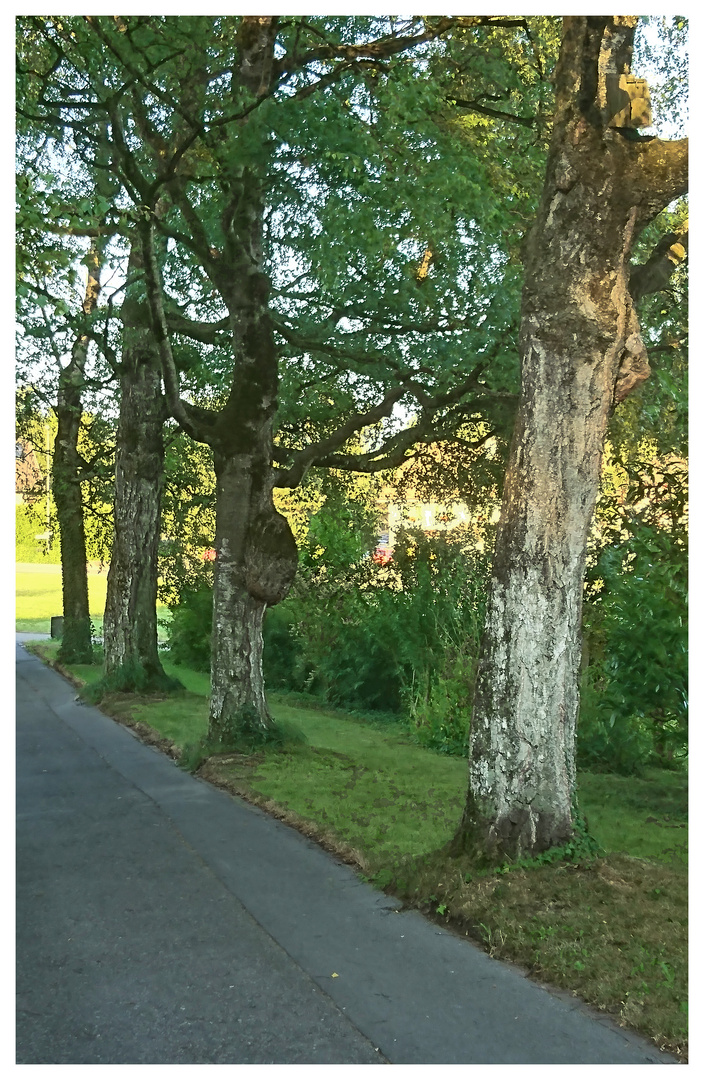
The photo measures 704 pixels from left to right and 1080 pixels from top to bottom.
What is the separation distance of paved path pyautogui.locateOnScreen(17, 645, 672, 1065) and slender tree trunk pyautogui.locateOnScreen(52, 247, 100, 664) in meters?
6.39

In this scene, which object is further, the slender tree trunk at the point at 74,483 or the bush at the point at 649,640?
the slender tree trunk at the point at 74,483

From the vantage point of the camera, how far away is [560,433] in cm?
593

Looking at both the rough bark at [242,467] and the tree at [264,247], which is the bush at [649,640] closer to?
the tree at [264,247]

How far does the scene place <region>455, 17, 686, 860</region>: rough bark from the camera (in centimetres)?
587

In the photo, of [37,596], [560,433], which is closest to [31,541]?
[37,596]

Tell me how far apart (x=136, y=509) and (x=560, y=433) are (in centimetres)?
1105

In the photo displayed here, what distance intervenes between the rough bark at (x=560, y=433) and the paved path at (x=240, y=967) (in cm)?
106

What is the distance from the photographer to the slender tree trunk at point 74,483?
13.9m

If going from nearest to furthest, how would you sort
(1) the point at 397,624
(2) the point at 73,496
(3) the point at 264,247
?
(3) the point at 264,247 → (1) the point at 397,624 → (2) the point at 73,496

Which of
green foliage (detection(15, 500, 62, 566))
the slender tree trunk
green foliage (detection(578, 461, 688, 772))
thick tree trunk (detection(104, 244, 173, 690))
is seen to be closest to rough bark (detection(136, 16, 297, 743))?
the slender tree trunk

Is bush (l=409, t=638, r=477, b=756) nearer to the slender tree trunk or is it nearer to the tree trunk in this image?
the slender tree trunk

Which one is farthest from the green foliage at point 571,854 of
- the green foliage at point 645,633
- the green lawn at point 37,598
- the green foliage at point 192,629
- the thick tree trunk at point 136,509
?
the green foliage at point 192,629

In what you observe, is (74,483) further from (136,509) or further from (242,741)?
(242,741)

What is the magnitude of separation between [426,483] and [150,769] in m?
5.97
